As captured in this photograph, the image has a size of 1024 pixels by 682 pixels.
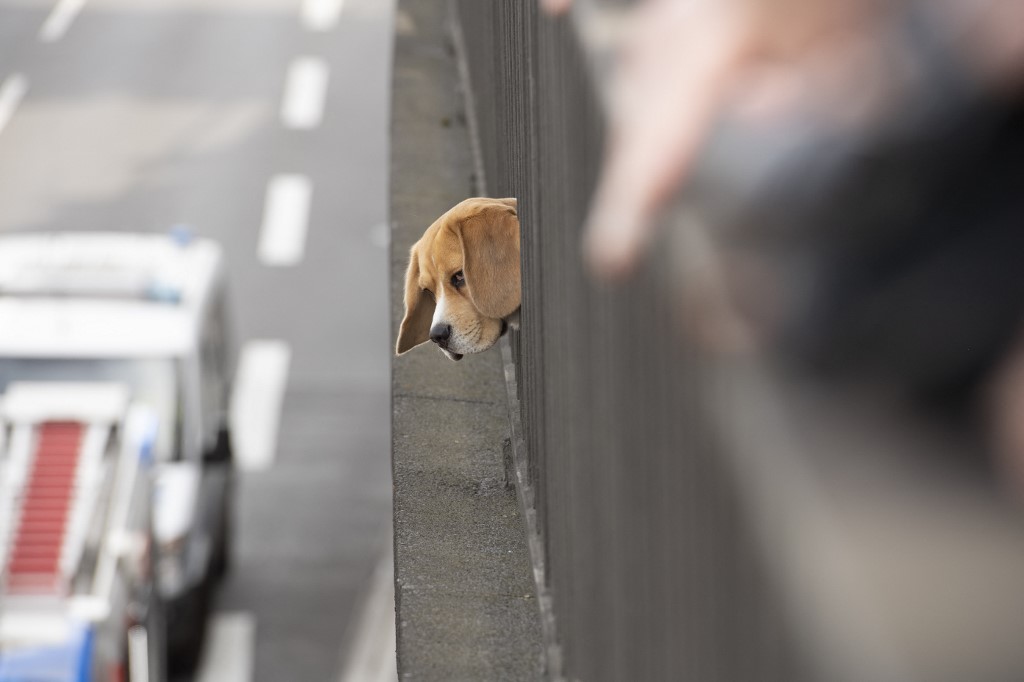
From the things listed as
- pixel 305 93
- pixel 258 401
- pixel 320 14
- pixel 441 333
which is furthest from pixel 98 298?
pixel 320 14

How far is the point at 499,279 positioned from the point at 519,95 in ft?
2.80

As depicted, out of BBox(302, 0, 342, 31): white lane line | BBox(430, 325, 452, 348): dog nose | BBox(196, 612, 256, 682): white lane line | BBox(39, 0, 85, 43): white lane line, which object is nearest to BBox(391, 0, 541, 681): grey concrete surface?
BBox(430, 325, 452, 348): dog nose

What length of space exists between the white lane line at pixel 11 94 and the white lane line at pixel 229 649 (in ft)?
45.2

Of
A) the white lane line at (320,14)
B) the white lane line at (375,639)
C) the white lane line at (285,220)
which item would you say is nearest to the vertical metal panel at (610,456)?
the white lane line at (375,639)

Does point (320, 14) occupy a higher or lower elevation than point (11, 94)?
lower

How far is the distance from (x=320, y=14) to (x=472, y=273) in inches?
1090

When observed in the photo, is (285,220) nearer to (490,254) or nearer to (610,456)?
(490,254)

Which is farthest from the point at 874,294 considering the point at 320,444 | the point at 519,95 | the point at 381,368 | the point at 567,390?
the point at 381,368

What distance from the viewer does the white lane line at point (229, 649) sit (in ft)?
49.4

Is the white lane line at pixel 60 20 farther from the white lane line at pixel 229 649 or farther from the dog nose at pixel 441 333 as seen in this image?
the dog nose at pixel 441 333

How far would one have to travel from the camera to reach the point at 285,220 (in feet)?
77.9

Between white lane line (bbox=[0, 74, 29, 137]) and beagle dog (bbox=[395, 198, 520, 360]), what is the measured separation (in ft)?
74.3

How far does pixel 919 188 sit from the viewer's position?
1483 millimetres

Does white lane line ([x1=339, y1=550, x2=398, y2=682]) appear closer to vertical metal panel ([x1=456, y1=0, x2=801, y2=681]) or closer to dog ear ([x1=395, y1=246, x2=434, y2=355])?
dog ear ([x1=395, y1=246, x2=434, y2=355])
